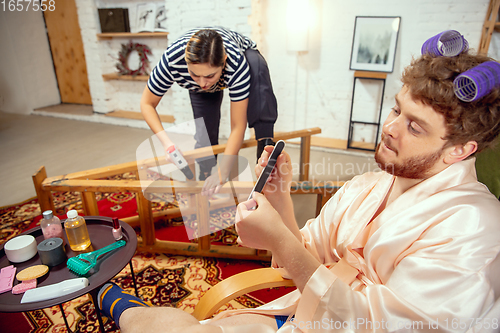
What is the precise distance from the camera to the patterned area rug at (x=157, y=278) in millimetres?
1384

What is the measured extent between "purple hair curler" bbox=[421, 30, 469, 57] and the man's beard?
0.21 metres

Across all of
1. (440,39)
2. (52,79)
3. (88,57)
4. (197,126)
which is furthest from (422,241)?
(52,79)

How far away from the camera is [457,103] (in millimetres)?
625

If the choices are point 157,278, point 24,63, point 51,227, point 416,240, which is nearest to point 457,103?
point 416,240

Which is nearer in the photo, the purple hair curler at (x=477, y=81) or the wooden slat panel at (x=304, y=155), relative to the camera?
the purple hair curler at (x=477, y=81)

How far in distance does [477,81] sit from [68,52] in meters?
5.90

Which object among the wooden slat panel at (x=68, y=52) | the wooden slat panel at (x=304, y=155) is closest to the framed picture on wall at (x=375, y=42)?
the wooden slat panel at (x=304, y=155)

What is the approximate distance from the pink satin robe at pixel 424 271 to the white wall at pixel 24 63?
19.4ft

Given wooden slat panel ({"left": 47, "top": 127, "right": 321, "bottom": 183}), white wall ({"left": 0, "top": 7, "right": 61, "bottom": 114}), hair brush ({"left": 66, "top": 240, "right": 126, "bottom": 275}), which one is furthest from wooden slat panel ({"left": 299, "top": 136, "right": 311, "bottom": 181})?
white wall ({"left": 0, "top": 7, "right": 61, "bottom": 114})

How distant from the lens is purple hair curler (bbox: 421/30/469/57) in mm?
651

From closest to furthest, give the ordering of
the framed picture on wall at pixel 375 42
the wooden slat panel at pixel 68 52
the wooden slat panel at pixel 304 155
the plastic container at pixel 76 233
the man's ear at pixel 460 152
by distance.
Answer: the man's ear at pixel 460 152
the plastic container at pixel 76 233
the wooden slat panel at pixel 304 155
the framed picture on wall at pixel 375 42
the wooden slat panel at pixel 68 52

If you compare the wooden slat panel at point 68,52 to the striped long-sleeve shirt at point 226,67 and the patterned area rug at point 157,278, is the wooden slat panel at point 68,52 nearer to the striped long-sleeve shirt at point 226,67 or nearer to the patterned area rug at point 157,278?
the patterned area rug at point 157,278

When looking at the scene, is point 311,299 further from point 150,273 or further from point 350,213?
point 150,273

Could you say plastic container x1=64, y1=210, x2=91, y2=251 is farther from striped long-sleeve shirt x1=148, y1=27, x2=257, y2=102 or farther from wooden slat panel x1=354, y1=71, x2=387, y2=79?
wooden slat panel x1=354, y1=71, x2=387, y2=79
